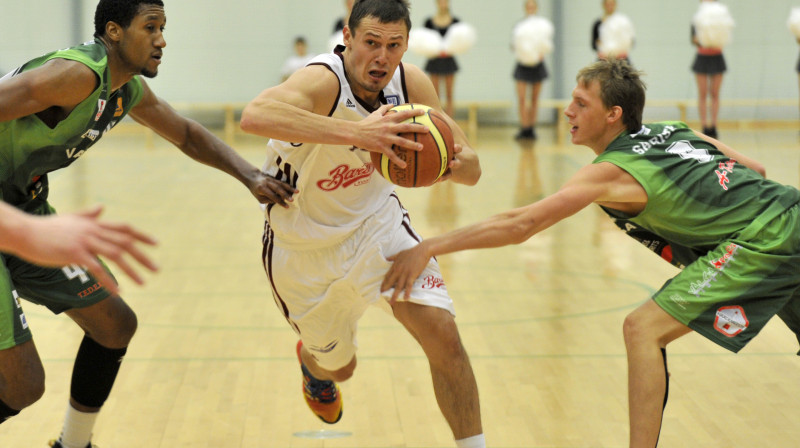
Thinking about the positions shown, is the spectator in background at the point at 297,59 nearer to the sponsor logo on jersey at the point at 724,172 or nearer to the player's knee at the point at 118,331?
the player's knee at the point at 118,331

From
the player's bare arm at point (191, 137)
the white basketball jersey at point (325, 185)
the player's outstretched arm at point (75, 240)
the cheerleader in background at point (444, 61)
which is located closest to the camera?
the player's outstretched arm at point (75, 240)

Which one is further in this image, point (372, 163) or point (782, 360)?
point (782, 360)

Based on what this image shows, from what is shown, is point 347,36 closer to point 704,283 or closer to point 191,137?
point 191,137

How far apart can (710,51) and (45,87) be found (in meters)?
13.4

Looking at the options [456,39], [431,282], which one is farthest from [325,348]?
[456,39]

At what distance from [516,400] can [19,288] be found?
2299 mm

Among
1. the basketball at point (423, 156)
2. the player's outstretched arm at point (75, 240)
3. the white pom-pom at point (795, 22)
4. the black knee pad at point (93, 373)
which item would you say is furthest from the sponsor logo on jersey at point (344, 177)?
the white pom-pom at point (795, 22)

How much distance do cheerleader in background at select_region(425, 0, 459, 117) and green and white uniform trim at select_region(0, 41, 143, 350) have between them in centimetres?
1182

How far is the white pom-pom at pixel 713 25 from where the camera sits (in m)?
14.5

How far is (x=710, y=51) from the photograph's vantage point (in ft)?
48.8

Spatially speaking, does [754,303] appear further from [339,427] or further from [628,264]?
[628,264]

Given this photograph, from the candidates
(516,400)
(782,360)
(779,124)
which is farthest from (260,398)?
(779,124)

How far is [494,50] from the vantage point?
1728 cm

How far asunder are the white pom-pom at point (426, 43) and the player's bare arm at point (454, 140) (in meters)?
11.3
